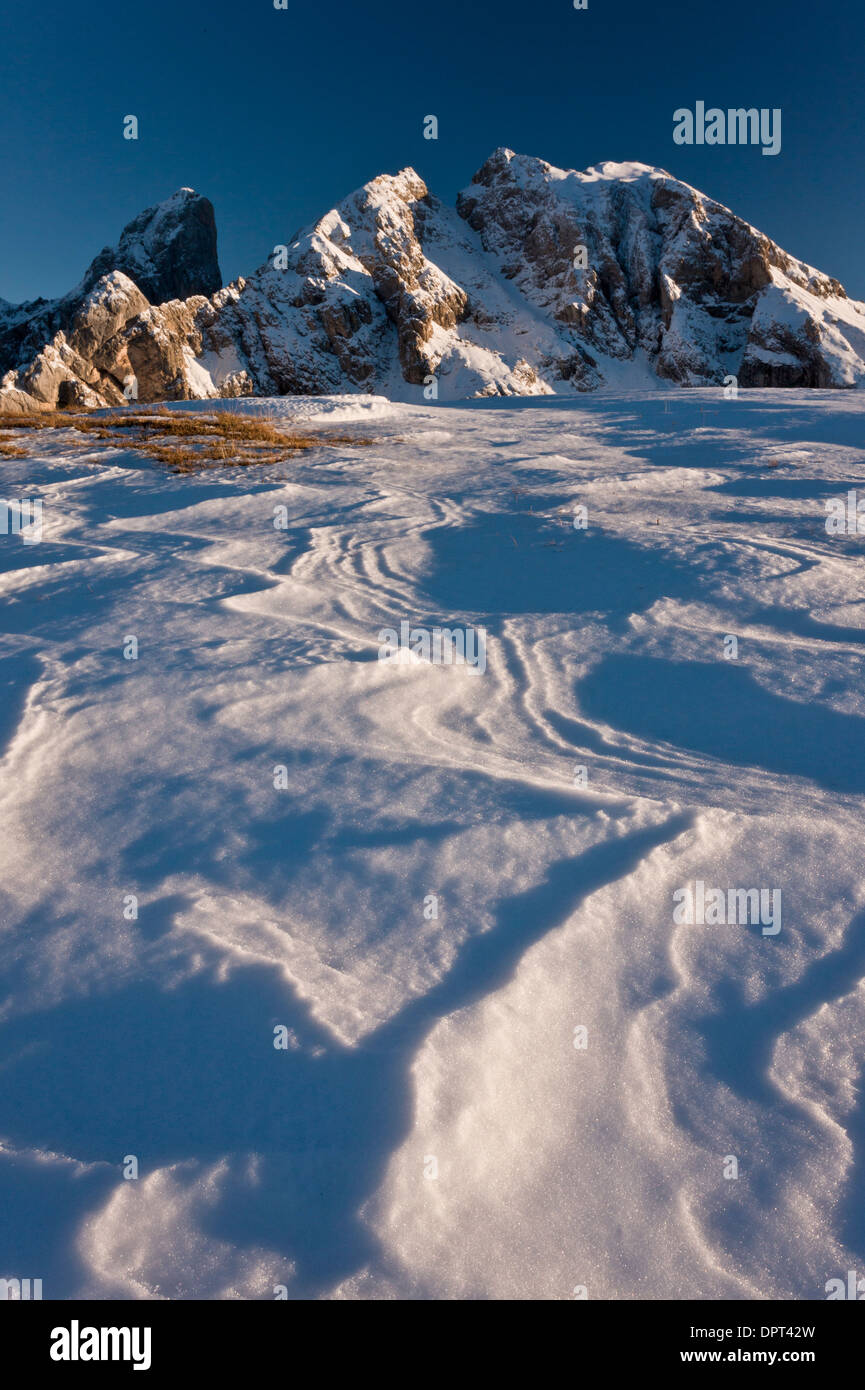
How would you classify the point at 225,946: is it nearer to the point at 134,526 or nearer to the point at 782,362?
the point at 134,526

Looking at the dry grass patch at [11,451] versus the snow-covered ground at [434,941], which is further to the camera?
the dry grass patch at [11,451]

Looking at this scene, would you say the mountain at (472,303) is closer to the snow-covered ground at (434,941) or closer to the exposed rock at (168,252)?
the exposed rock at (168,252)

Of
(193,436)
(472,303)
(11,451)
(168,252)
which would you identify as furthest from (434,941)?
(168,252)

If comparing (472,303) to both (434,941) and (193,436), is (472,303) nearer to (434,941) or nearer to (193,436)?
(193,436)

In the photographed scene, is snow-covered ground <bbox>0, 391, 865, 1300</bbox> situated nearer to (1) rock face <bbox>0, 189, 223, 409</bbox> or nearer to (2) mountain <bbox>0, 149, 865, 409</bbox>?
(2) mountain <bbox>0, 149, 865, 409</bbox>

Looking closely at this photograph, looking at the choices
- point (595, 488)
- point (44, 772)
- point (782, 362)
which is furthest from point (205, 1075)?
point (782, 362)

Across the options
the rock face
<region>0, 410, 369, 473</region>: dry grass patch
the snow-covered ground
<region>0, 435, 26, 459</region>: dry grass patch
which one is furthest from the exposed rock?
the snow-covered ground

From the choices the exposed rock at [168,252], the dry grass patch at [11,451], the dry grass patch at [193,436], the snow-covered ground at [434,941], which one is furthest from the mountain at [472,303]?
the snow-covered ground at [434,941]
